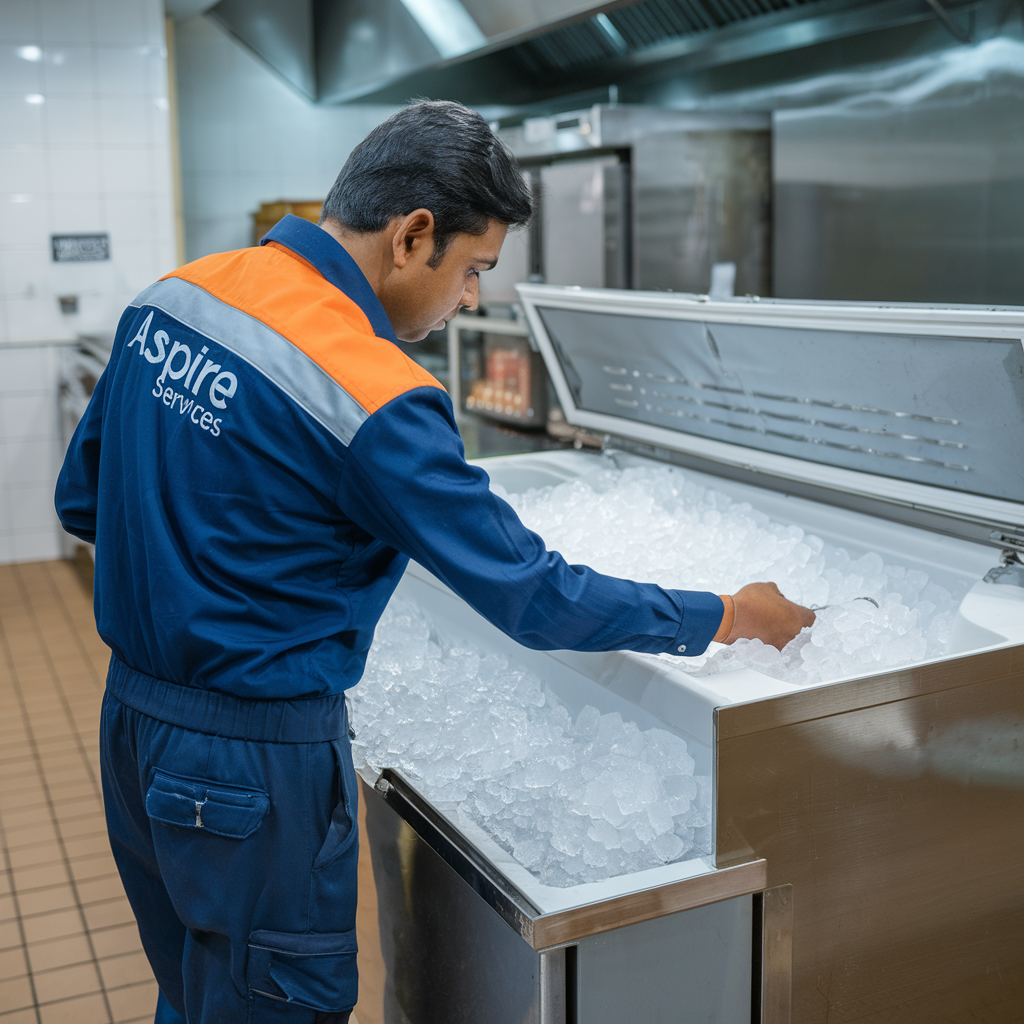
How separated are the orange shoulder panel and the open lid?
0.95 m

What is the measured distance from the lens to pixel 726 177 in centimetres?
486

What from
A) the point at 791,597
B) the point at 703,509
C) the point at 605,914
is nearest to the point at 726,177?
the point at 703,509

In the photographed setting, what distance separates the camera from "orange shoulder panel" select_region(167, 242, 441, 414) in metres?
1.17

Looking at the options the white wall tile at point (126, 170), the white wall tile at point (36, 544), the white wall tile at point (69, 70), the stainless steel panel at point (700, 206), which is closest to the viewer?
the stainless steel panel at point (700, 206)

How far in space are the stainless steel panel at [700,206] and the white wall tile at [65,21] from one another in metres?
3.33

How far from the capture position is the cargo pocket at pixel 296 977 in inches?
51.6

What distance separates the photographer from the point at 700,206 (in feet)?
15.8

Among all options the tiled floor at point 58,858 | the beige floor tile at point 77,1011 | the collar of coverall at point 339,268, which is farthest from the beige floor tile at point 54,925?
the collar of coverall at point 339,268

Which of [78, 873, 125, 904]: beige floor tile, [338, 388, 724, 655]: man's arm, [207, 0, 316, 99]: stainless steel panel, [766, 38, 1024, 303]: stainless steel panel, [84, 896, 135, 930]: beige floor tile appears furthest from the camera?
[207, 0, 316, 99]: stainless steel panel

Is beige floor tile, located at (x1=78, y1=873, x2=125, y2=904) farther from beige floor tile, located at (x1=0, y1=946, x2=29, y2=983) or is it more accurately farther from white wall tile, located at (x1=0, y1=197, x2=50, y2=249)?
white wall tile, located at (x1=0, y1=197, x2=50, y2=249)

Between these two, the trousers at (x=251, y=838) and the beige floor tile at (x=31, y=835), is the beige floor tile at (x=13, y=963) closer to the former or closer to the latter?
the beige floor tile at (x=31, y=835)

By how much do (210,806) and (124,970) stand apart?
59.4 inches

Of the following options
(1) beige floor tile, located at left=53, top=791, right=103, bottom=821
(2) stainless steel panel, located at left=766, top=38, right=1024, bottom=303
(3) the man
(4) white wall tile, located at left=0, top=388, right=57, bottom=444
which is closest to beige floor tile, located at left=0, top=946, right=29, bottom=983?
(1) beige floor tile, located at left=53, top=791, right=103, bottom=821

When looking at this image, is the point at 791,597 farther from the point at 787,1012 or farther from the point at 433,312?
the point at 433,312
